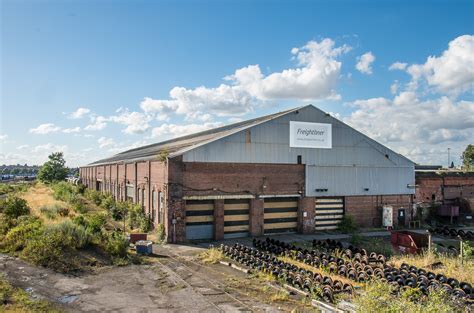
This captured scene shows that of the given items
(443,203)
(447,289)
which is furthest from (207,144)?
(443,203)

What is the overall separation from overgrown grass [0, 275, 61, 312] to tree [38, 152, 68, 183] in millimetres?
77024

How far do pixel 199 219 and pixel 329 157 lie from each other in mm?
10742

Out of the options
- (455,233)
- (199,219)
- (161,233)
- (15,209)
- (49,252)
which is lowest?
(455,233)

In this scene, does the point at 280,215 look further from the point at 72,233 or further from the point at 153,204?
the point at 72,233

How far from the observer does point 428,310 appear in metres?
8.09

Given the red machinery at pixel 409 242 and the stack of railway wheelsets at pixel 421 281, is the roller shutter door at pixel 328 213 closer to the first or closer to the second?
the red machinery at pixel 409 242

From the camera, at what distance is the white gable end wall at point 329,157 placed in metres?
24.6

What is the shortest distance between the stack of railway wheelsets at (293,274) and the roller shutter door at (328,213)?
407 inches

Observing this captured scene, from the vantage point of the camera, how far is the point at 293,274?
14352mm

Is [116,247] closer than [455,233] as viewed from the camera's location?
Yes

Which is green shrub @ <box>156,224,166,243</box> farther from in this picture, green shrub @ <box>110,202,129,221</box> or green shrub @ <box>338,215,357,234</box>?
green shrub @ <box>338,215,357,234</box>

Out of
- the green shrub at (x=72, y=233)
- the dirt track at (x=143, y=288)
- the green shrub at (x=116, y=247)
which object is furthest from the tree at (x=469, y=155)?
the green shrub at (x=72, y=233)

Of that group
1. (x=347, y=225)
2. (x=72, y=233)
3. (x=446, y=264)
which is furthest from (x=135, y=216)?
(x=446, y=264)

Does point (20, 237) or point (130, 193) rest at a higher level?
point (130, 193)
